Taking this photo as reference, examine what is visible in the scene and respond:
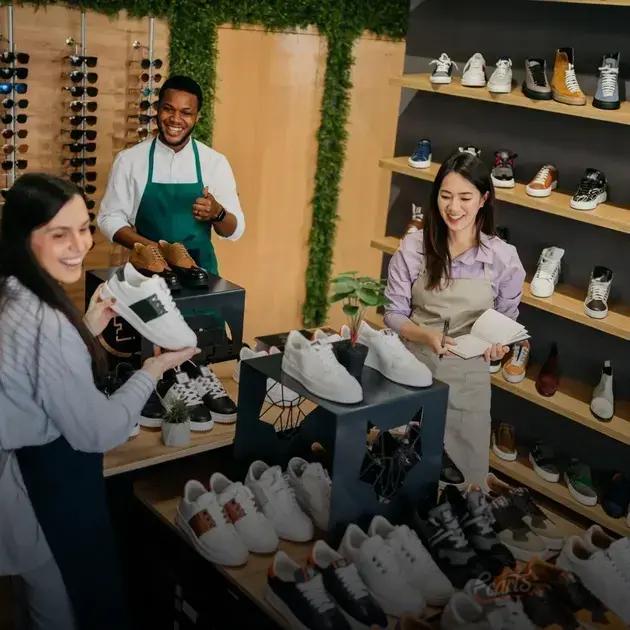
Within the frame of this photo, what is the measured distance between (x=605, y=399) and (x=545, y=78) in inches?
56.2

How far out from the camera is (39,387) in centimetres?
214

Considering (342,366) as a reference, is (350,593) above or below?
below

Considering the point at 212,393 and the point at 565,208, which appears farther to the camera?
the point at 565,208

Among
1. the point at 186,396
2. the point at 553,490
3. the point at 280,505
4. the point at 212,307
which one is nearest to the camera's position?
the point at 280,505

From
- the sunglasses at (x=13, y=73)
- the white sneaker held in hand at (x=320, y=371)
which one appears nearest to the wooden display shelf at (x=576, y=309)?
the white sneaker held in hand at (x=320, y=371)

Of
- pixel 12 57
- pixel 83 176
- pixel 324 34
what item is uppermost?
pixel 324 34

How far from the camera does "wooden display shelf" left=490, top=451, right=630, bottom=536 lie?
390cm

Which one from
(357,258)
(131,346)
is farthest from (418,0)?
(131,346)

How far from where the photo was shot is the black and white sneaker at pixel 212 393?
3.06m

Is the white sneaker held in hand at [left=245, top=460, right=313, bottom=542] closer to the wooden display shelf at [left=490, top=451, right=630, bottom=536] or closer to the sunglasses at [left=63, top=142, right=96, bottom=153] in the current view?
the wooden display shelf at [left=490, top=451, right=630, bottom=536]

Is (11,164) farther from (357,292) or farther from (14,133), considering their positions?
(357,292)

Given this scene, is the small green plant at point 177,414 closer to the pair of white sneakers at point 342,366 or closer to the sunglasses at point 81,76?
the pair of white sneakers at point 342,366

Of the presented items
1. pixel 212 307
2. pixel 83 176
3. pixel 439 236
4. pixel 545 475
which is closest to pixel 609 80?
pixel 439 236

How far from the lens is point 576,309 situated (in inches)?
160
